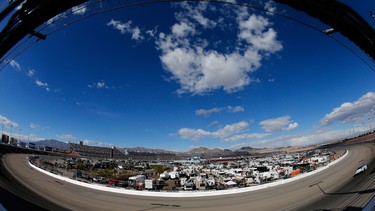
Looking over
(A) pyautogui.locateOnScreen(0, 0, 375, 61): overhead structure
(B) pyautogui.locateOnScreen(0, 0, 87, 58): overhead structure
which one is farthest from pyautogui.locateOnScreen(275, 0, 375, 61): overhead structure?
(B) pyautogui.locateOnScreen(0, 0, 87, 58): overhead structure

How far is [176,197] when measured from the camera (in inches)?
1129

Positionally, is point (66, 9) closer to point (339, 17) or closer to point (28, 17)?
point (28, 17)

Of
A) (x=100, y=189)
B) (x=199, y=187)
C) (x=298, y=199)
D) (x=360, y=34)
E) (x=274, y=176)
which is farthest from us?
(x=274, y=176)

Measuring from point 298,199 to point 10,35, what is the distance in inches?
→ 1108

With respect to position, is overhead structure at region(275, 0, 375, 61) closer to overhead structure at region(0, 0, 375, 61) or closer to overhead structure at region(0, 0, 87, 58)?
overhead structure at region(0, 0, 375, 61)

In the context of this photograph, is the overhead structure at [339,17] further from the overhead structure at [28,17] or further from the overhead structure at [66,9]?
the overhead structure at [28,17]

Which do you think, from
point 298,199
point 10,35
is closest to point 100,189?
point 298,199

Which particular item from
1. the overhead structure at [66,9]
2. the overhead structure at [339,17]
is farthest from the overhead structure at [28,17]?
the overhead structure at [339,17]

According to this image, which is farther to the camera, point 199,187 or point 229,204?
point 199,187

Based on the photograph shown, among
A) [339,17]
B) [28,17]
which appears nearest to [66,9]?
[28,17]

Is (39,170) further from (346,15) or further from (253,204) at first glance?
(346,15)

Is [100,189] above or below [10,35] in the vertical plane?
below

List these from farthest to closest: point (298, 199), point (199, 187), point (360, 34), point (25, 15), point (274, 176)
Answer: point (274, 176)
point (199, 187)
point (298, 199)
point (360, 34)
point (25, 15)

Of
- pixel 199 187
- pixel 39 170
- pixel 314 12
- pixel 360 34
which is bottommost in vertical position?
pixel 199 187
